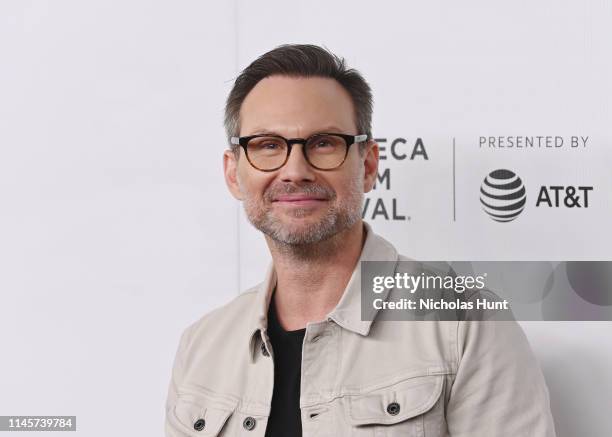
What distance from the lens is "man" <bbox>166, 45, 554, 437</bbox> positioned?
4.82 ft

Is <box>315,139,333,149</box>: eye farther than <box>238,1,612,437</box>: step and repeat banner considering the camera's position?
No

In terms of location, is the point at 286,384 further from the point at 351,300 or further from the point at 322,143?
the point at 322,143

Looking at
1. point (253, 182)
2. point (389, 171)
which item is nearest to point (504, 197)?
point (389, 171)

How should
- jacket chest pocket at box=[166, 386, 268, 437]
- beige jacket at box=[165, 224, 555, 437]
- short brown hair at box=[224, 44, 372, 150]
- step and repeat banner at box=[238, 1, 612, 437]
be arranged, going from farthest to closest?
step and repeat banner at box=[238, 1, 612, 437] < short brown hair at box=[224, 44, 372, 150] < jacket chest pocket at box=[166, 386, 268, 437] < beige jacket at box=[165, 224, 555, 437]

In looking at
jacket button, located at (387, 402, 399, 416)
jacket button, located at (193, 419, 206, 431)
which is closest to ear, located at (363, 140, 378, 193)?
jacket button, located at (387, 402, 399, 416)

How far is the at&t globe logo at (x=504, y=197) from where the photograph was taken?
1.91 metres

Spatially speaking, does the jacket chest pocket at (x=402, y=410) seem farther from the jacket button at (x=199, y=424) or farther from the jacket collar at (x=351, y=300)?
the jacket button at (x=199, y=424)

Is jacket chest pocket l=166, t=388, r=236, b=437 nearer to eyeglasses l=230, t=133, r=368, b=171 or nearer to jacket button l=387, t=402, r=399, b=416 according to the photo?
jacket button l=387, t=402, r=399, b=416

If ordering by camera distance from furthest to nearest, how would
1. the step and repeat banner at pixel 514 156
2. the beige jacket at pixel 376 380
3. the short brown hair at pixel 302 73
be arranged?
the step and repeat banner at pixel 514 156 → the short brown hair at pixel 302 73 → the beige jacket at pixel 376 380

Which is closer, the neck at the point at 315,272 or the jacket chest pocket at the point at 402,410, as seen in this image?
the jacket chest pocket at the point at 402,410

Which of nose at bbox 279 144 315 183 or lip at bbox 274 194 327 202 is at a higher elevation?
nose at bbox 279 144 315 183

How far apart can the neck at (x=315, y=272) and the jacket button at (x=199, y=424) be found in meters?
0.25

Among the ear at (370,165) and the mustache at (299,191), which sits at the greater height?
the ear at (370,165)

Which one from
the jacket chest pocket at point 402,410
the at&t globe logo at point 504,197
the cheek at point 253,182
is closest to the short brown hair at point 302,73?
the cheek at point 253,182
